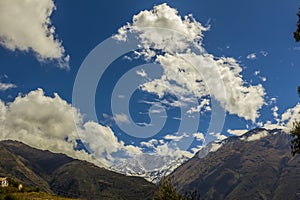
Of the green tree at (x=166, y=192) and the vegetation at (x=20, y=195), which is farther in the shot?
the vegetation at (x=20, y=195)

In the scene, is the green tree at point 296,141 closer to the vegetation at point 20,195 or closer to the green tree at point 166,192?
the green tree at point 166,192

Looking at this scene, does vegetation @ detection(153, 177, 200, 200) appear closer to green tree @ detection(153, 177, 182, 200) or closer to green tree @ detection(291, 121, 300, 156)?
green tree @ detection(153, 177, 182, 200)

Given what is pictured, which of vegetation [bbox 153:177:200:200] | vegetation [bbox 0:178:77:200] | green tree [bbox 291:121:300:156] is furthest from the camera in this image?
vegetation [bbox 0:178:77:200]

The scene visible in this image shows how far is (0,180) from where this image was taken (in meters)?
196

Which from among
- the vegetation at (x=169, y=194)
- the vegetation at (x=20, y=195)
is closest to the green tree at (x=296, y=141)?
the vegetation at (x=169, y=194)

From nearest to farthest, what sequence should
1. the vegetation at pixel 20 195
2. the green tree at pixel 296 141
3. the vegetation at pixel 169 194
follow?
the green tree at pixel 296 141
the vegetation at pixel 169 194
the vegetation at pixel 20 195

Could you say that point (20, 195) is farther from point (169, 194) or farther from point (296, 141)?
point (296, 141)

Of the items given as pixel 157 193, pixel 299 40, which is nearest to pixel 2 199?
pixel 157 193

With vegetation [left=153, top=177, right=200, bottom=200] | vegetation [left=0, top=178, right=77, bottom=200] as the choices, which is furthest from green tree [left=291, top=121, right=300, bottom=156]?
vegetation [left=0, top=178, right=77, bottom=200]

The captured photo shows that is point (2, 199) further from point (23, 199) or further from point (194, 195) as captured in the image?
point (194, 195)

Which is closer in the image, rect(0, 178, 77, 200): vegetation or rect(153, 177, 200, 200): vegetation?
rect(153, 177, 200, 200): vegetation

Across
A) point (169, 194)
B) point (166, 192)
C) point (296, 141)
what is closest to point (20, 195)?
point (166, 192)

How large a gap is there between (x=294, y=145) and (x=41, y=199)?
123806 mm

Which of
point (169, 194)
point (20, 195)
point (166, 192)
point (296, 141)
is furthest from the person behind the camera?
point (20, 195)
